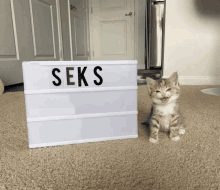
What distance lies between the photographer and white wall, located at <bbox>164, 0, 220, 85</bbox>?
2.09 m

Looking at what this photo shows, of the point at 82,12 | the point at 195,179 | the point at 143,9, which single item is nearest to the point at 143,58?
the point at 143,9

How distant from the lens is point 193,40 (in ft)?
7.04

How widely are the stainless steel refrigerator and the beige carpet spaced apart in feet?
8.78

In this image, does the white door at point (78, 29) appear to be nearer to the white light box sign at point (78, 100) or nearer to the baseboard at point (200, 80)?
the baseboard at point (200, 80)

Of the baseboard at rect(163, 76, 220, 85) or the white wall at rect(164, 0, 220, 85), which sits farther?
the baseboard at rect(163, 76, 220, 85)

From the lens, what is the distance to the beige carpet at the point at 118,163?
0.51m

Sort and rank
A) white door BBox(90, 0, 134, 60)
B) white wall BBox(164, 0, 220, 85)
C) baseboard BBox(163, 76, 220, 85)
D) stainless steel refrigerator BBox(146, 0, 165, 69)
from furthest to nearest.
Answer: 1. white door BBox(90, 0, 134, 60)
2. stainless steel refrigerator BBox(146, 0, 165, 69)
3. baseboard BBox(163, 76, 220, 85)
4. white wall BBox(164, 0, 220, 85)

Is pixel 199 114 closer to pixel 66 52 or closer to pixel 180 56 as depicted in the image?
pixel 180 56

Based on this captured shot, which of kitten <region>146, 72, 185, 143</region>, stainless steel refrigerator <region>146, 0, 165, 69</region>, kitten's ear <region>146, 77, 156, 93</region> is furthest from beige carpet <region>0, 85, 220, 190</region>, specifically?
stainless steel refrigerator <region>146, 0, 165, 69</region>

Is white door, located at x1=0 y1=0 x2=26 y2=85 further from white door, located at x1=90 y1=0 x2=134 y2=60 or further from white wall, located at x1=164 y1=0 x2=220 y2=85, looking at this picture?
white door, located at x1=90 y1=0 x2=134 y2=60

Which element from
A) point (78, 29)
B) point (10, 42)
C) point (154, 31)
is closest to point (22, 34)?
point (10, 42)

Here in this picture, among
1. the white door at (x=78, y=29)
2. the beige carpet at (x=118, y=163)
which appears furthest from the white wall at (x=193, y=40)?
the white door at (x=78, y=29)

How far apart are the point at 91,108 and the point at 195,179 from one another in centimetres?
45

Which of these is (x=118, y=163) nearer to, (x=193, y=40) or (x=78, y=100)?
(x=78, y=100)
